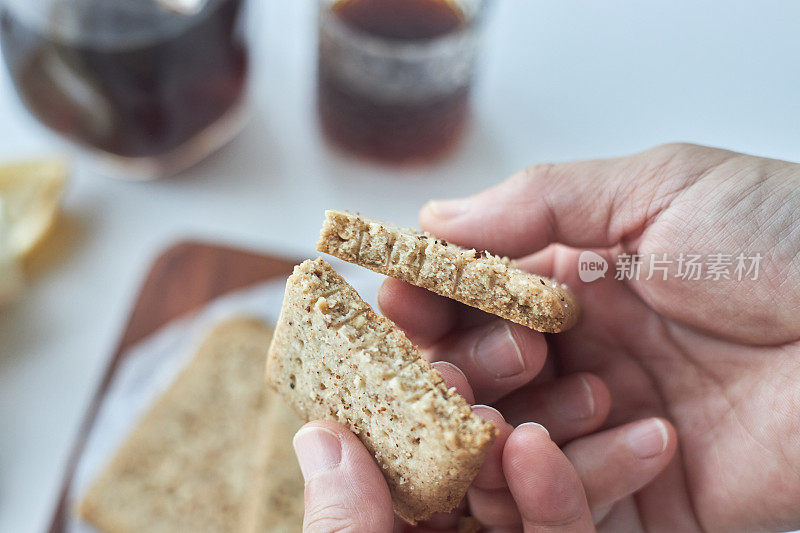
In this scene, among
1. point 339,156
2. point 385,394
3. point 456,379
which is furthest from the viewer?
point 339,156

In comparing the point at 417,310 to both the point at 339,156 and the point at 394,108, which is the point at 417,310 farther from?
the point at 339,156

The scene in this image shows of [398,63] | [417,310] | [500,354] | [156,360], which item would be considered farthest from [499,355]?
[156,360]

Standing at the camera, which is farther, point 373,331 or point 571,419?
point 571,419

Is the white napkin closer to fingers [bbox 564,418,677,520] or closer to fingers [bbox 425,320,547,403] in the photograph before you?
fingers [bbox 425,320,547,403]

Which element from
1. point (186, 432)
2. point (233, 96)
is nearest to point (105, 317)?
point (186, 432)

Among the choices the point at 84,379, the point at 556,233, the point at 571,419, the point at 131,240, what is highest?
the point at 556,233

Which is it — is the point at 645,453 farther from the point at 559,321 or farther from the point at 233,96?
the point at 233,96

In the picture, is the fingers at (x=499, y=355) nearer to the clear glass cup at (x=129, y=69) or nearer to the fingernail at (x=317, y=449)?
the fingernail at (x=317, y=449)
